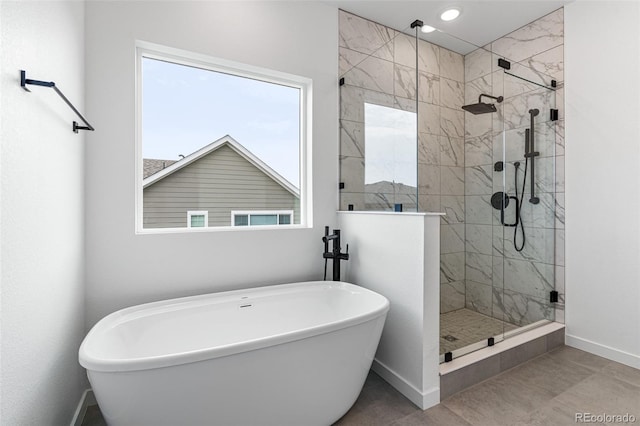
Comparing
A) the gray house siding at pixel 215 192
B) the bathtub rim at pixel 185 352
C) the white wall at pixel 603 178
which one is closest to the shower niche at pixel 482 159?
the white wall at pixel 603 178

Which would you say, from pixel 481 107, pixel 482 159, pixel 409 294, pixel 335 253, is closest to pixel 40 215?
pixel 335 253

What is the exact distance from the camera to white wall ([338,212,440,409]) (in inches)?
71.0

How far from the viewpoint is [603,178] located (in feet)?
7.87

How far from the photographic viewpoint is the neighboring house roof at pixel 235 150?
7.04ft

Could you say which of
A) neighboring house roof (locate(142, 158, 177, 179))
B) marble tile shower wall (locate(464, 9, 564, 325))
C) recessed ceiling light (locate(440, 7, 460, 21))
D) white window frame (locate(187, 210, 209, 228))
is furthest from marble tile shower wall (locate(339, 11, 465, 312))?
neighboring house roof (locate(142, 158, 177, 179))

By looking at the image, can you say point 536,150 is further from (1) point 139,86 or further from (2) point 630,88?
(1) point 139,86

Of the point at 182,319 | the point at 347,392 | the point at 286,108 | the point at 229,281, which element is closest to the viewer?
the point at 347,392

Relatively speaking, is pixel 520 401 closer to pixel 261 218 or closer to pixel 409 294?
pixel 409 294

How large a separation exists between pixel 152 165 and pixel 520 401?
2.80 m

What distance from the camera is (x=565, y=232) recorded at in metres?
2.65

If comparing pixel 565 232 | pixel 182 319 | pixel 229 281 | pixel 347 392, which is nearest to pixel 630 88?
pixel 565 232

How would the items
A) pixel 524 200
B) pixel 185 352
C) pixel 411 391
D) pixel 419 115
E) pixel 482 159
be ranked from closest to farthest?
pixel 185 352 → pixel 411 391 → pixel 419 115 → pixel 524 200 → pixel 482 159

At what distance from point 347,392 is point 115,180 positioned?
1851 mm

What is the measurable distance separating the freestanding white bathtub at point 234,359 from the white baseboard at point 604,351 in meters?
1.98
